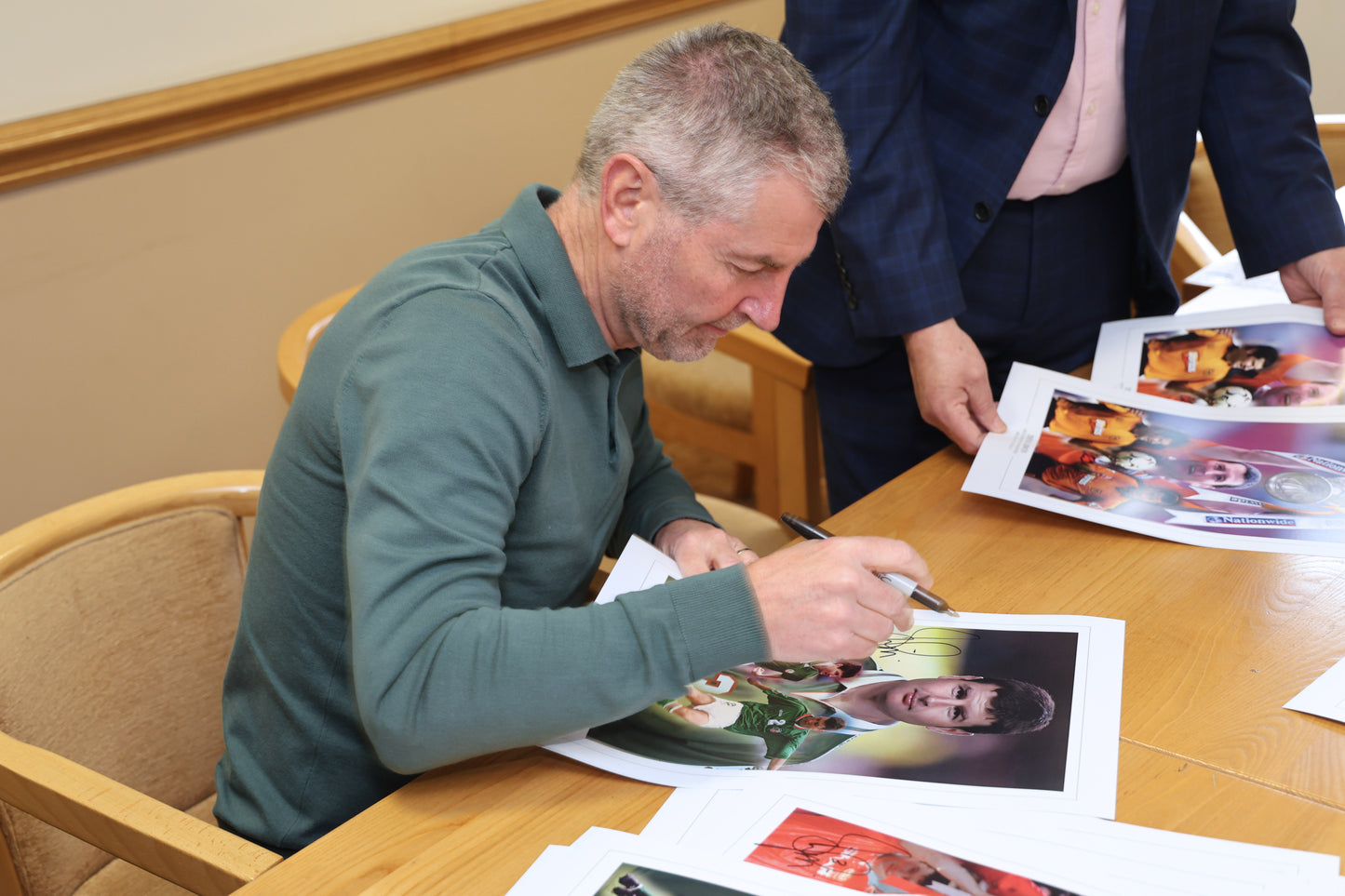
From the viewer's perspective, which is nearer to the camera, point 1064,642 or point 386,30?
point 1064,642

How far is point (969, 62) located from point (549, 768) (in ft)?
3.18

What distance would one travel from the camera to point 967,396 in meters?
1.33

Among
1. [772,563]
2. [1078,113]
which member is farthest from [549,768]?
[1078,113]

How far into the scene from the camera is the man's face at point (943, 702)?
90 cm

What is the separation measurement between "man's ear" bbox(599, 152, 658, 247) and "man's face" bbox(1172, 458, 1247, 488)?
0.64 metres

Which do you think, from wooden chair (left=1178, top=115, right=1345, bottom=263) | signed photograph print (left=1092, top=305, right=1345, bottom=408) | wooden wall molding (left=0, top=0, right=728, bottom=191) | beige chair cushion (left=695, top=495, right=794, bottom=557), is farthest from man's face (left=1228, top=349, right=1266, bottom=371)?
wooden wall molding (left=0, top=0, right=728, bottom=191)

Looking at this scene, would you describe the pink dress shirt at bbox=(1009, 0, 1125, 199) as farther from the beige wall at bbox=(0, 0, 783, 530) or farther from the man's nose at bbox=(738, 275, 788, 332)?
the beige wall at bbox=(0, 0, 783, 530)

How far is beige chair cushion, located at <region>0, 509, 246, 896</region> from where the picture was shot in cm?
112

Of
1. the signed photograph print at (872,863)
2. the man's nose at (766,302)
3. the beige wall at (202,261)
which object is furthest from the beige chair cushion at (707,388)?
the signed photograph print at (872,863)

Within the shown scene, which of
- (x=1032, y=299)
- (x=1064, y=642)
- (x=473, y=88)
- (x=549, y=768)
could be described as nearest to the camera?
(x=549, y=768)

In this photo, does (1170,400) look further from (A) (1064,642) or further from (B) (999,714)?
(B) (999,714)

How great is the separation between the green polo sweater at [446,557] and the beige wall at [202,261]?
126cm

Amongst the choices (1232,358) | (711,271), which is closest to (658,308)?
(711,271)

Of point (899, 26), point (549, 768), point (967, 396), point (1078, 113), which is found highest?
point (899, 26)
